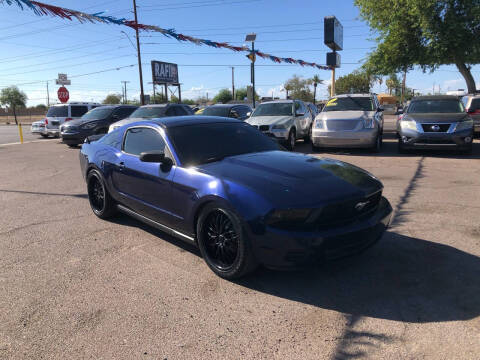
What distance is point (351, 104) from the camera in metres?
11.9

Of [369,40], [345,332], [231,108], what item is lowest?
[345,332]

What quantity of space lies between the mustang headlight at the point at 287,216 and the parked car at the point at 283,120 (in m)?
8.90

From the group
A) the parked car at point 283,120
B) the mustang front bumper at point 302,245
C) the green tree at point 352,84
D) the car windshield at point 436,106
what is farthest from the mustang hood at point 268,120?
the green tree at point 352,84

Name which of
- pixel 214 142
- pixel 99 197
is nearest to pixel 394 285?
pixel 214 142

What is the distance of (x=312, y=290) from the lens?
10.8 feet

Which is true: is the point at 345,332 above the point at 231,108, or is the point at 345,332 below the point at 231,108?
below

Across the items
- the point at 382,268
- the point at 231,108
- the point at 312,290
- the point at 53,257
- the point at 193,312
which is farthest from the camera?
the point at 231,108

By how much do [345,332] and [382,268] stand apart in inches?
45.9

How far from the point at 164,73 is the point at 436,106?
32776 millimetres

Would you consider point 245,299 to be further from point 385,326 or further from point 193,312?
point 385,326

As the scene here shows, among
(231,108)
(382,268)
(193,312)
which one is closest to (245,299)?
(193,312)

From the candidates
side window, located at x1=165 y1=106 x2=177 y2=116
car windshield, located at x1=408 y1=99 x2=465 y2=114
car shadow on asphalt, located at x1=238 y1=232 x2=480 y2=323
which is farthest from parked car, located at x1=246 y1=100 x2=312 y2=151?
car shadow on asphalt, located at x1=238 y1=232 x2=480 y2=323

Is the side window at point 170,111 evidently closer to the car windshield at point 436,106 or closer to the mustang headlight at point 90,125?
the mustang headlight at point 90,125

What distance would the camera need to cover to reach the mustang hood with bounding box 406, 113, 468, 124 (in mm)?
9871
